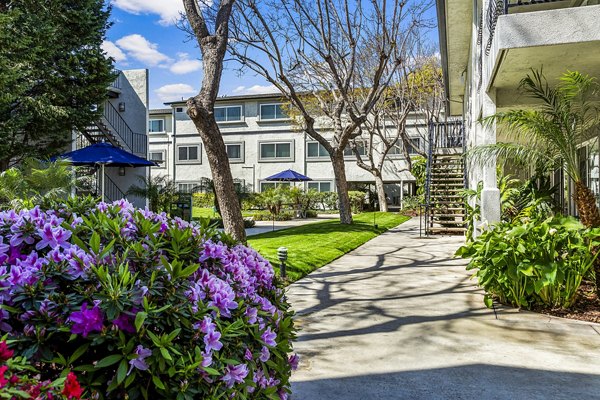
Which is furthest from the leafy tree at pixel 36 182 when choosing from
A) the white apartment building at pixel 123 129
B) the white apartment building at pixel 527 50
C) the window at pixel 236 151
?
the window at pixel 236 151

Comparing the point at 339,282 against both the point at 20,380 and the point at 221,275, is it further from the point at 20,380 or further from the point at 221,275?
the point at 20,380

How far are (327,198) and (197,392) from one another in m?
29.7

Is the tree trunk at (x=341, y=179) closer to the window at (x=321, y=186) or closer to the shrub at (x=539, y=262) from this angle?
the shrub at (x=539, y=262)

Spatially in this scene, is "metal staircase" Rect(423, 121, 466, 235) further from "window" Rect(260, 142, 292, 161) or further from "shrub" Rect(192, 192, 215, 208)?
"shrub" Rect(192, 192, 215, 208)

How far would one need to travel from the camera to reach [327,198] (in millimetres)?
31547

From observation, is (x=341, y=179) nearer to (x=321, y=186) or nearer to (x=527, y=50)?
(x=527, y=50)

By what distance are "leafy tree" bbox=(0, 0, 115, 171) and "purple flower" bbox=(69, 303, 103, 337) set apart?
556 inches

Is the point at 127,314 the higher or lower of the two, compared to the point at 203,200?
lower

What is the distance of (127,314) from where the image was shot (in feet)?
6.18

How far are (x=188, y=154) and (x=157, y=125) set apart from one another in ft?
13.4

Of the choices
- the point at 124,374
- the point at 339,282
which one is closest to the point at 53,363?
the point at 124,374

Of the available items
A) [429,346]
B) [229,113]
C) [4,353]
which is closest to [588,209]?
[429,346]

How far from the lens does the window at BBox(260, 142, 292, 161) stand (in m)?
34.8

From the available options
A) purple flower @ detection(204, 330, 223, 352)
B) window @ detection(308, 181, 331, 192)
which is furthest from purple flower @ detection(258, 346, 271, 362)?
window @ detection(308, 181, 331, 192)
